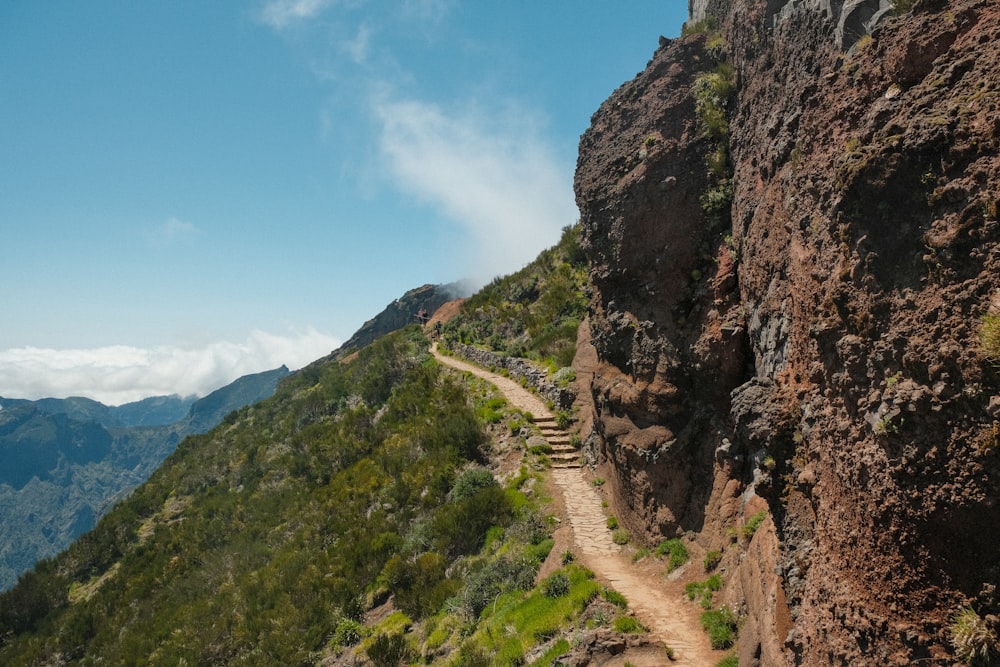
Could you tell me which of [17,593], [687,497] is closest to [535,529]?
[687,497]

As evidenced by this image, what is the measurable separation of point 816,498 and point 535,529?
828 centimetres

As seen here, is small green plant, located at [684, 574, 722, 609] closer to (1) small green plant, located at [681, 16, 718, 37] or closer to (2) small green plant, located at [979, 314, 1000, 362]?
(2) small green plant, located at [979, 314, 1000, 362]

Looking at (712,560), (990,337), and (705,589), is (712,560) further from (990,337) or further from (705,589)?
(990,337)

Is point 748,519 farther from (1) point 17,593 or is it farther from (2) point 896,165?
(1) point 17,593

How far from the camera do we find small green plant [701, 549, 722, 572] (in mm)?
8695

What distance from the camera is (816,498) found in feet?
18.3

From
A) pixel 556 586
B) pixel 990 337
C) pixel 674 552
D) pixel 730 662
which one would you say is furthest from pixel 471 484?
pixel 990 337

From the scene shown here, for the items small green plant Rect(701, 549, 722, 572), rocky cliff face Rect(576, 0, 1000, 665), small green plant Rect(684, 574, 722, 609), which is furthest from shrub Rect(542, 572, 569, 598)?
small green plant Rect(701, 549, 722, 572)

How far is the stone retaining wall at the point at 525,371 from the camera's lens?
63.0ft

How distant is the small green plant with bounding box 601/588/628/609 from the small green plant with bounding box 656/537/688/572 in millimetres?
1191

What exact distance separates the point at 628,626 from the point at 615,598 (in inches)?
37.1

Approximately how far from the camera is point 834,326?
5355 millimetres

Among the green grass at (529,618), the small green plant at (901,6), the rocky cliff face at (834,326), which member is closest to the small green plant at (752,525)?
the rocky cliff face at (834,326)

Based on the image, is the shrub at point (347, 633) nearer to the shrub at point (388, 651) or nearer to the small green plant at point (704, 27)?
the shrub at point (388, 651)
